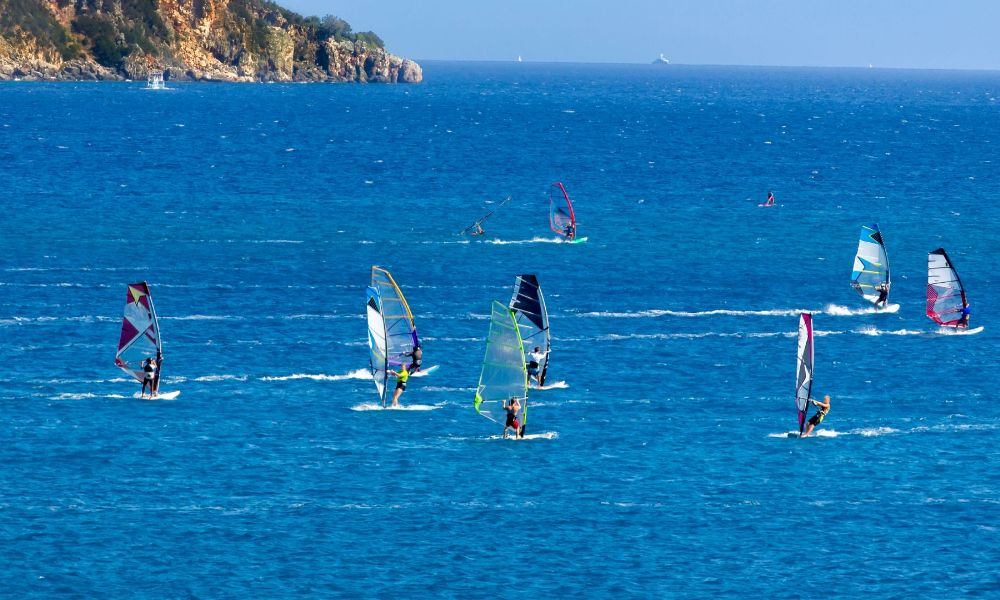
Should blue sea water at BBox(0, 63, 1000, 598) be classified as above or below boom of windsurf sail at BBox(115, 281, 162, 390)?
below

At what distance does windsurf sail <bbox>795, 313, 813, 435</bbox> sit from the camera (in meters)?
61.1

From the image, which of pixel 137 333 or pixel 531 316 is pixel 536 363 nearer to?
pixel 531 316

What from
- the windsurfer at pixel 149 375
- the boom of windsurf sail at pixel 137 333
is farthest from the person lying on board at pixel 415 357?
the boom of windsurf sail at pixel 137 333

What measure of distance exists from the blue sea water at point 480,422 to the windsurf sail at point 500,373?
135cm

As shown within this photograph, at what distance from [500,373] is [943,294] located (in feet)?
109

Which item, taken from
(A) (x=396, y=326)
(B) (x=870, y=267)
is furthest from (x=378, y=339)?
(B) (x=870, y=267)

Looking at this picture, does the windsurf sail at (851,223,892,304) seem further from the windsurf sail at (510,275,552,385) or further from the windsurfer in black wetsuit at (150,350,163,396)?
the windsurfer in black wetsuit at (150,350,163,396)

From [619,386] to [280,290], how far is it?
92.2 feet

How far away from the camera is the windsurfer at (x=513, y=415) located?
60.8 meters

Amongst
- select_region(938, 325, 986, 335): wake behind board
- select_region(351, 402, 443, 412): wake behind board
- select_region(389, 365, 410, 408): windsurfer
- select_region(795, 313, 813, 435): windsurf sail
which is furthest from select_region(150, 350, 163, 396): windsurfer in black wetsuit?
select_region(938, 325, 986, 335): wake behind board

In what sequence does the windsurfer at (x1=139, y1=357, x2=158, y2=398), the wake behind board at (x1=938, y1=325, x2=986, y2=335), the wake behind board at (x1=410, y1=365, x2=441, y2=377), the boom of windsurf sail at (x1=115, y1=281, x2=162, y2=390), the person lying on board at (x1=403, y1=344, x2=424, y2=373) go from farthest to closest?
A: the wake behind board at (x1=938, y1=325, x2=986, y2=335) < the wake behind board at (x1=410, y1=365, x2=441, y2=377) < the person lying on board at (x1=403, y1=344, x2=424, y2=373) < the windsurfer at (x1=139, y1=357, x2=158, y2=398) < the boom of windsurf sail at (x1=115, y1=281, x2=162, y2=390)

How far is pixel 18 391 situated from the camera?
2608 inches

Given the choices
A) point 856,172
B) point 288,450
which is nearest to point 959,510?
point 288,450

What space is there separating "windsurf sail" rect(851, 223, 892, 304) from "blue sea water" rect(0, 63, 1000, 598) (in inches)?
64.0
